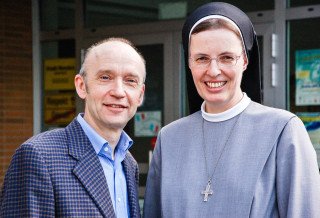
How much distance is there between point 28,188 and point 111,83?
1.97 feet

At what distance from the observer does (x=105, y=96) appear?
269cm

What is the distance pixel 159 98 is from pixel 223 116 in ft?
12.9

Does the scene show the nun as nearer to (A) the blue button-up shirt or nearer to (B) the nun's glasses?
(B) the nun's glasses

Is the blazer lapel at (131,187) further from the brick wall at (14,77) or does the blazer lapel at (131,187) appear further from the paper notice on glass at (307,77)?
the brick wall at (14,77)

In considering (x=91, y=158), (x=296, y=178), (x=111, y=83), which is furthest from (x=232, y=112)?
(x=91, y=158)

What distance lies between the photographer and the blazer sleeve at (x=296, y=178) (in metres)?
2.52

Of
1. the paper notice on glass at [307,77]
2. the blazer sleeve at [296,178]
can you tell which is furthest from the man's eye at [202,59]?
the paper notice on glass at [307,77]

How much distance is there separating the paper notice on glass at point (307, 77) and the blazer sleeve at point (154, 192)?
3.19 meters

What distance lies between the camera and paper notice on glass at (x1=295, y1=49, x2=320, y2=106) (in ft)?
19.2

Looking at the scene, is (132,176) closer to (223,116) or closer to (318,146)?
(223,116)

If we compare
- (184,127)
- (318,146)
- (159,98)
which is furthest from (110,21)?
(184,127)

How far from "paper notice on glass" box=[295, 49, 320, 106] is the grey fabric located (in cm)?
317

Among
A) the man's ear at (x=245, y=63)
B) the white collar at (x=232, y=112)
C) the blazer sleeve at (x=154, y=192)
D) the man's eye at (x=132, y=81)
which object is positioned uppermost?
the man's ear at (x=245, y=63)

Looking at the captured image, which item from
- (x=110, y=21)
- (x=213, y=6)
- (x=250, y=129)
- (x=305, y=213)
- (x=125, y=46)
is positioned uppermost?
(x=110, y=21)
